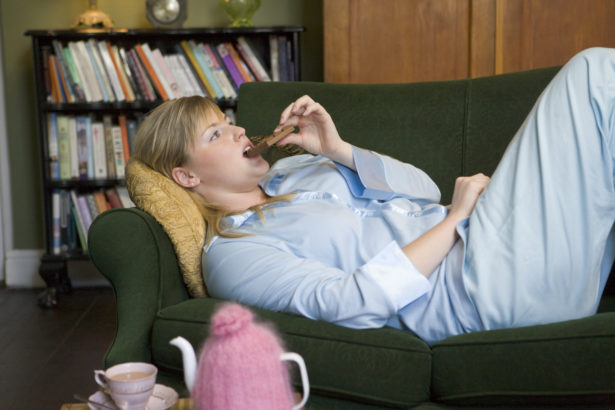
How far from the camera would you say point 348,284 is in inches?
48.2

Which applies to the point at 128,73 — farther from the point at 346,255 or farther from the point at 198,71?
the point at 346,255

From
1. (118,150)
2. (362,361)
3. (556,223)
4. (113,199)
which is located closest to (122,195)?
(113,199)

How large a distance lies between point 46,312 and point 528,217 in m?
2.29

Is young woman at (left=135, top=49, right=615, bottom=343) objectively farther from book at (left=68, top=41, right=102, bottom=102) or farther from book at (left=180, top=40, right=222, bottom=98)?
book at (left=68, top=41, right=102, bottom=102)

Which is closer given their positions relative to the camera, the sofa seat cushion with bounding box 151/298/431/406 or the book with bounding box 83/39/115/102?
the sofa seat cushion with bounding box 151/298/431/406

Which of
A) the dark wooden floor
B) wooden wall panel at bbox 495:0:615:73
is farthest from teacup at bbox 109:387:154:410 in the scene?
wooden wall panel at bbox 495:0:615:73

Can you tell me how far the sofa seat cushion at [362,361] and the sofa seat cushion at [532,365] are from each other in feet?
0.14

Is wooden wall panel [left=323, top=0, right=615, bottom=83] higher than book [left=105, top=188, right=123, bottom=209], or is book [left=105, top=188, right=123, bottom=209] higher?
wooden wall panel [left=323, top=0, right=615, bottom=83]

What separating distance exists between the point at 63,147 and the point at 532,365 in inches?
101

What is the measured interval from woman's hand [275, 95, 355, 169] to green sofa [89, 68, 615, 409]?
0.34m

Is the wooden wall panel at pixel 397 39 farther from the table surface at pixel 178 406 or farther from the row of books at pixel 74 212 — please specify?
the table surface at pixel 178 406

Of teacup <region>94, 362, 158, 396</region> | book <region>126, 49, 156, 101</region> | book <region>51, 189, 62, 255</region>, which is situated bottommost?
book <region>51, 189, 62, 255</region>

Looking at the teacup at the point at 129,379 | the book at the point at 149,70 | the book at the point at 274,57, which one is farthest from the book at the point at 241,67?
the teacup at the point at 129,379

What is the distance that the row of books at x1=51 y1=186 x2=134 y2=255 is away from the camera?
3.15 m
